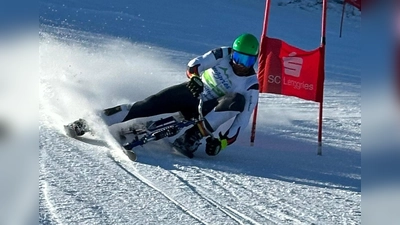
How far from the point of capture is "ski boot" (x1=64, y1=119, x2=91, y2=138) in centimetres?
575

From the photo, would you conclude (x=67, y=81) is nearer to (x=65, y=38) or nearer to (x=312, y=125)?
(x=312, y=125)

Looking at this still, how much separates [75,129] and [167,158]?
2.98ft

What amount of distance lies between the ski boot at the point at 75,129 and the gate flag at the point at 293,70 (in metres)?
2.19

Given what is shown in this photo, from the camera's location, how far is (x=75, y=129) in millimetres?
5754

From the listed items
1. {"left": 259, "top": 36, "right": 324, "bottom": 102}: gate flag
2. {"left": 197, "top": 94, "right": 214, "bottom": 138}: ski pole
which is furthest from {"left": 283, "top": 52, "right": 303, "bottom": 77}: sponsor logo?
{"left": 197, "top": 94, "right": 214, "bottom": 138}: ski pole

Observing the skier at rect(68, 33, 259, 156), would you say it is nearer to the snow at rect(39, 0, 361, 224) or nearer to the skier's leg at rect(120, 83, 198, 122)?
the skier's leg at rect(120, 83, 198, 122)

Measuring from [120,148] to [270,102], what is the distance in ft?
13.8

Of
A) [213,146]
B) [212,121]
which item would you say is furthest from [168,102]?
[213,146]

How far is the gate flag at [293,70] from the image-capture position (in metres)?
6.70

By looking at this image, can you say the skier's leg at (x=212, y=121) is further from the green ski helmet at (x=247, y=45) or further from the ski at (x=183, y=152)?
the green ski helmet at (x=247, y=45)

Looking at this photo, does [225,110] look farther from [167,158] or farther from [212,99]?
[167,158]

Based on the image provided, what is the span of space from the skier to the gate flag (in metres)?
0.55

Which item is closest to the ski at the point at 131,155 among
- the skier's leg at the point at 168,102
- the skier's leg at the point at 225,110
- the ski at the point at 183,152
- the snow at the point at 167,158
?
the snow at the point at 167,158

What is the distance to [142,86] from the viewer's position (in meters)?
8.21
